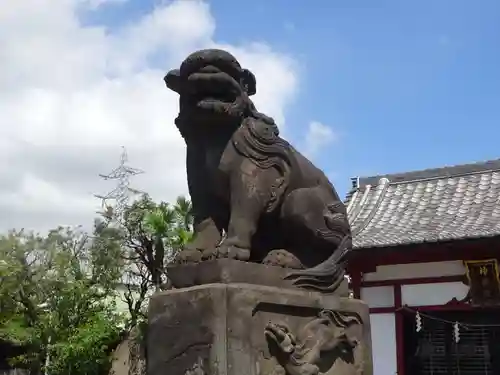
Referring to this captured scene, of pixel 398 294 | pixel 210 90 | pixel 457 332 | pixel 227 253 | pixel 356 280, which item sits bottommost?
pixel 457 332

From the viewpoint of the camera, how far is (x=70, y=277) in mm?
18578

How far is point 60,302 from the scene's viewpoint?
17.8m

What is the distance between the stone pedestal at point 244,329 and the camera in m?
3.76

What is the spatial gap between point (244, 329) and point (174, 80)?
168 cm

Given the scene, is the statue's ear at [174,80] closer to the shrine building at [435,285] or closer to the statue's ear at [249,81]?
the statue's ear at [249,81]

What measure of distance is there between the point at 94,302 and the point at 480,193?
1087 cm

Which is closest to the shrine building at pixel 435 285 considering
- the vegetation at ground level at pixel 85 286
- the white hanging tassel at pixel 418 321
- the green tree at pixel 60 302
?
the white hanging tassel at pixel 418 321

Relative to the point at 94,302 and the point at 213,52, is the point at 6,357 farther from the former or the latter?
the point at 213,52

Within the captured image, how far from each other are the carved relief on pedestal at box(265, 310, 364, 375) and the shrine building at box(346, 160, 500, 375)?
6766 mm

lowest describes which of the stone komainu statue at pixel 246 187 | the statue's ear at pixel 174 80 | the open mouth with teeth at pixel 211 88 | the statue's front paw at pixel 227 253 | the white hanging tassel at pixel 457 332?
the white hanging tassel at pixel 457 332

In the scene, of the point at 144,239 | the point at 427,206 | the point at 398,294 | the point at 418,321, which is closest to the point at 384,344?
the point at 418,321

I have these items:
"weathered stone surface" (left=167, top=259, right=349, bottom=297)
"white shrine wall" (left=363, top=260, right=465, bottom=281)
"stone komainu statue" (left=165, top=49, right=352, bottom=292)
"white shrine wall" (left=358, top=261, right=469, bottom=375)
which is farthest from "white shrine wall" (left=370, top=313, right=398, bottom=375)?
"weathered stone surface" (left=167, top=259, right=349, bottom=297)

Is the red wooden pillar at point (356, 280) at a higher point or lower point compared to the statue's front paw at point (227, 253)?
higher

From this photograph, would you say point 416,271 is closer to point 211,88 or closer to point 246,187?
point 246,187
